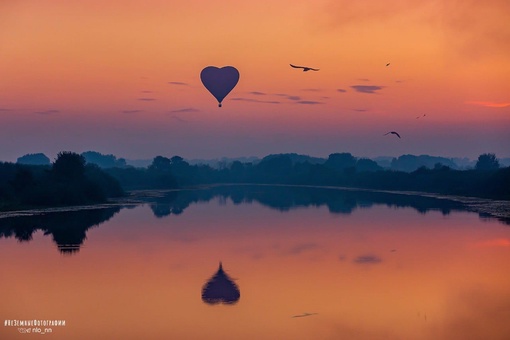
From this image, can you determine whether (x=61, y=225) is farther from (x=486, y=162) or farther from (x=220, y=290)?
(x=486, y=162)

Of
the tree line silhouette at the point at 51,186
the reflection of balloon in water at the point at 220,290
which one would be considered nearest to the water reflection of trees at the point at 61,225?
the tree line silhouette at the point at 51,186

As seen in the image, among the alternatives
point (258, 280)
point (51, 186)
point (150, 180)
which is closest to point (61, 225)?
point (51, 186)

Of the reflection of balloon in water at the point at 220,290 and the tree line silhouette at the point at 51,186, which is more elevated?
the tree line silhouette at the point at 51,186

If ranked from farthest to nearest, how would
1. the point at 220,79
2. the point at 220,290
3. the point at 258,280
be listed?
the point at 220,79
the point at 258,280
the point at 220,290

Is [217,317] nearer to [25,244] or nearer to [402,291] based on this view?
[402,291]

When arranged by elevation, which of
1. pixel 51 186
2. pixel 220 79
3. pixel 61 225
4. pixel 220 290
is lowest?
pixel 220 290

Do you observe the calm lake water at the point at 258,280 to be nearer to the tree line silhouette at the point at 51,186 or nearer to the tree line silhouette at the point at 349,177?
the tree line silhouette at the point at 51,186

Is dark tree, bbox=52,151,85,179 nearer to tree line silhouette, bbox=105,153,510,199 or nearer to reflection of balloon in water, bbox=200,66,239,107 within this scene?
reflection of balloon in water, bbox=200,66,239,107
